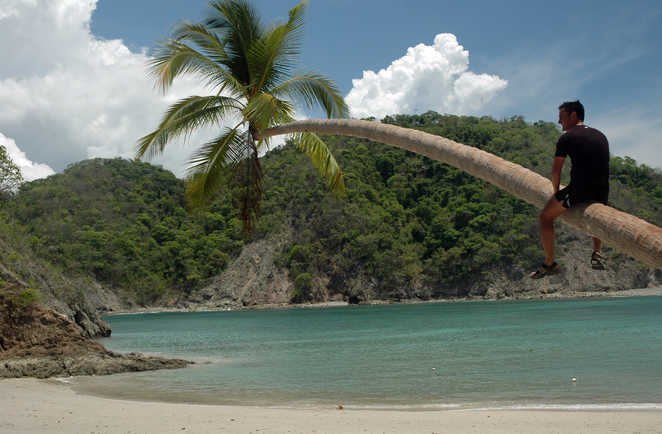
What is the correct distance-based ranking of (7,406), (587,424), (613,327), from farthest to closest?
(613,327) → (7,406) → (587,424)

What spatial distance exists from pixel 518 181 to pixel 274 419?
7082 mm

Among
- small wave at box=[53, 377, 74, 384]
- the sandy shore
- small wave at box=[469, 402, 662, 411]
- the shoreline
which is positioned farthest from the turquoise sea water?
the shoreline

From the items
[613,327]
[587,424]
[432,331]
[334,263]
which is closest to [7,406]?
[587,424]

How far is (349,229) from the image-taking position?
84.6 m

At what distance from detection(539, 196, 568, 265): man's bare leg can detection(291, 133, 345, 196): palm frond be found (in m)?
4.67

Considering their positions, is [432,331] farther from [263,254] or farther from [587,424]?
[263,254]

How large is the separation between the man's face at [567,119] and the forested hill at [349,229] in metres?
73.3

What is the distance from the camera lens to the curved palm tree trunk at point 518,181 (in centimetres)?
289

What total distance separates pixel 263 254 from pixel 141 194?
27.9 m

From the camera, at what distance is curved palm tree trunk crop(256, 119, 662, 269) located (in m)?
2.89

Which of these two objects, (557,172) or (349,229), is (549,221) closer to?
(557,172)

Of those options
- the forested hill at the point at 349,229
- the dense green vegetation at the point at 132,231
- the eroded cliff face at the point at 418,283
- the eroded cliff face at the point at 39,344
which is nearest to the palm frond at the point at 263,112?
the eroded cliff face at the point at 39,344

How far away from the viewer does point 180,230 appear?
8938cm

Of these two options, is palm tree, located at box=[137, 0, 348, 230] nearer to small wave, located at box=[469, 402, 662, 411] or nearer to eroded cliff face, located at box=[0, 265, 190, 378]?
small wave, located at box=[469, 402, 662, 411]
